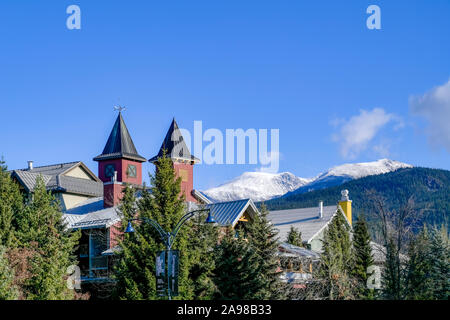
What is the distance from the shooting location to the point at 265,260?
29906 mm

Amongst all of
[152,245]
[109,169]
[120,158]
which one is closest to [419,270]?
[152,245]

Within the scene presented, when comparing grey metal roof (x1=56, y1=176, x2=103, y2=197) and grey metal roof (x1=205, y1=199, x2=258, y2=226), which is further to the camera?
grey metal roof (x1=56, y1=176, x2=103, y2=197)

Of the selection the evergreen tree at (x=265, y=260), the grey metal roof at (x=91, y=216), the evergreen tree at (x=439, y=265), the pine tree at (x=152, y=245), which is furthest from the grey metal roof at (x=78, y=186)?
the evergreen tree at (x=439, y=265)

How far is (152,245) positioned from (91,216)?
50.8 ft

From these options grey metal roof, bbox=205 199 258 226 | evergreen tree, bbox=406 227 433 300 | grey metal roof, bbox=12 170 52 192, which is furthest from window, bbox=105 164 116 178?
evergreen tree, bbox=406 227 433 300

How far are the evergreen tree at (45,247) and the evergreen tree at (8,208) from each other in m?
0.54

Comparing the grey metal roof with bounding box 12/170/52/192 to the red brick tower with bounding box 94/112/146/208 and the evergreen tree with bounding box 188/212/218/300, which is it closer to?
the red brick tower with bounding box 94/112/146/208

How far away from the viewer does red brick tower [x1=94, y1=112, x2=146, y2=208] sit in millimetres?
51781

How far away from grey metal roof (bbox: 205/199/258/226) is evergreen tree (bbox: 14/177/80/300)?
357 inches

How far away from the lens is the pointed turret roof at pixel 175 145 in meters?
49.5

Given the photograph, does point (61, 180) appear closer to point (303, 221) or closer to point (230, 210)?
point (230, 210)

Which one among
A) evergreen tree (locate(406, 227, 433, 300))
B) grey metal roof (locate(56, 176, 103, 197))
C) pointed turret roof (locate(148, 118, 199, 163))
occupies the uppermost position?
pointed turret roof (locate(148, 118, 199, 163))
